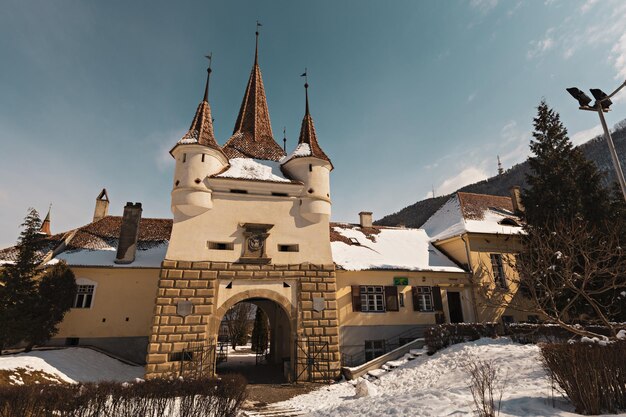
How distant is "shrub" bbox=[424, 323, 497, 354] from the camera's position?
16.0m

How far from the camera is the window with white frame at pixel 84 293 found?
18.1 metres

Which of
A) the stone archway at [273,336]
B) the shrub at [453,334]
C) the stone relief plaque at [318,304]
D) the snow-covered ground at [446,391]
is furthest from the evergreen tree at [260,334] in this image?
the shrub at [453,334]

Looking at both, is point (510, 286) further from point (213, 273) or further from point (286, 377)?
point (213, 273)

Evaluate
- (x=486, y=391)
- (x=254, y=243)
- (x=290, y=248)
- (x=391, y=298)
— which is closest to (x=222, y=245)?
(x=254, y=243)

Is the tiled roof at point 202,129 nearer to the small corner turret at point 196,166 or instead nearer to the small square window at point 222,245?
the small corner turret at point 196,166

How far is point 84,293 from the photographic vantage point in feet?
60.0

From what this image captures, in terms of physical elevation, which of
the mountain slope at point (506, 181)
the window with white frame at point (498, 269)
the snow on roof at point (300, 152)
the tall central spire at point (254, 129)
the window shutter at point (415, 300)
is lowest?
the window shutter at point (415, 300)

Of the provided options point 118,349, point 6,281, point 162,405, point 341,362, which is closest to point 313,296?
point 341,362

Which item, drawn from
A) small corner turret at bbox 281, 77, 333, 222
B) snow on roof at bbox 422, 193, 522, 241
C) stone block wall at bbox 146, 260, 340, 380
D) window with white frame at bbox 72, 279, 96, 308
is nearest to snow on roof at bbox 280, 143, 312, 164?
small corner turret at bbox 281, 77, 333, 222

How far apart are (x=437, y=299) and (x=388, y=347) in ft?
14.2

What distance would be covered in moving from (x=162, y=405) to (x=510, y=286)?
2168cm

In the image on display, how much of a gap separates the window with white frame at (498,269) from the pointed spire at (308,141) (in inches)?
512

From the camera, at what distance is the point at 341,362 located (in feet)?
56.7

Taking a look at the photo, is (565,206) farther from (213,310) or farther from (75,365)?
(75,365)
